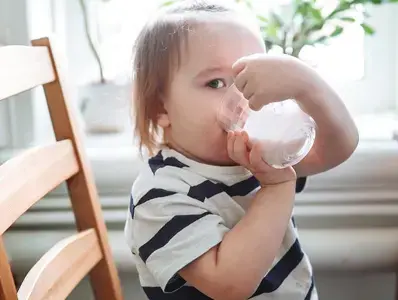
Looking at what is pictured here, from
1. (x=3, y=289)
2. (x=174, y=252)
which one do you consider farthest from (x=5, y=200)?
(x=174, y=252)

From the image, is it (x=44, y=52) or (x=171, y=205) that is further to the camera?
(x=44, y=52)

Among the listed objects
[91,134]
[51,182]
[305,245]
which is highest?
[51,182]

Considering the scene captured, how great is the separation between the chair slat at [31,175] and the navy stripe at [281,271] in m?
0.30

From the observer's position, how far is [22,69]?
819 millimetres

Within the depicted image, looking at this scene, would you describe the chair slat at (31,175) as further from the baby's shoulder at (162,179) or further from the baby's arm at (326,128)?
the baby's arm at (326,128)

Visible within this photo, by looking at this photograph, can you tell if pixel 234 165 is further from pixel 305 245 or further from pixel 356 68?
pixel 356 68

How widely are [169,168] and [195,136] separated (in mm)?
48

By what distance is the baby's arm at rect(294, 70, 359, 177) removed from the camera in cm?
66

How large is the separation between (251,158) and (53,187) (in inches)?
12.1

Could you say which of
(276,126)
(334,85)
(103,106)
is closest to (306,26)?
(334,85)

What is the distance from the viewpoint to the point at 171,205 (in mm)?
695

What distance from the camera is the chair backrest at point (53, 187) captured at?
0.74 m

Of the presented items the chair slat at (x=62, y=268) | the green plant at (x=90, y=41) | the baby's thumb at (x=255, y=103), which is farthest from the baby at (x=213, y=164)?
the green plant at (x=90, y=41)

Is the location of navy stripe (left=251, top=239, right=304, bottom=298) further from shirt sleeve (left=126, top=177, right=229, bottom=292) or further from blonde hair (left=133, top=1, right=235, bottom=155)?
blonde hair (left=133, top=1, right=235, bottom=155)
